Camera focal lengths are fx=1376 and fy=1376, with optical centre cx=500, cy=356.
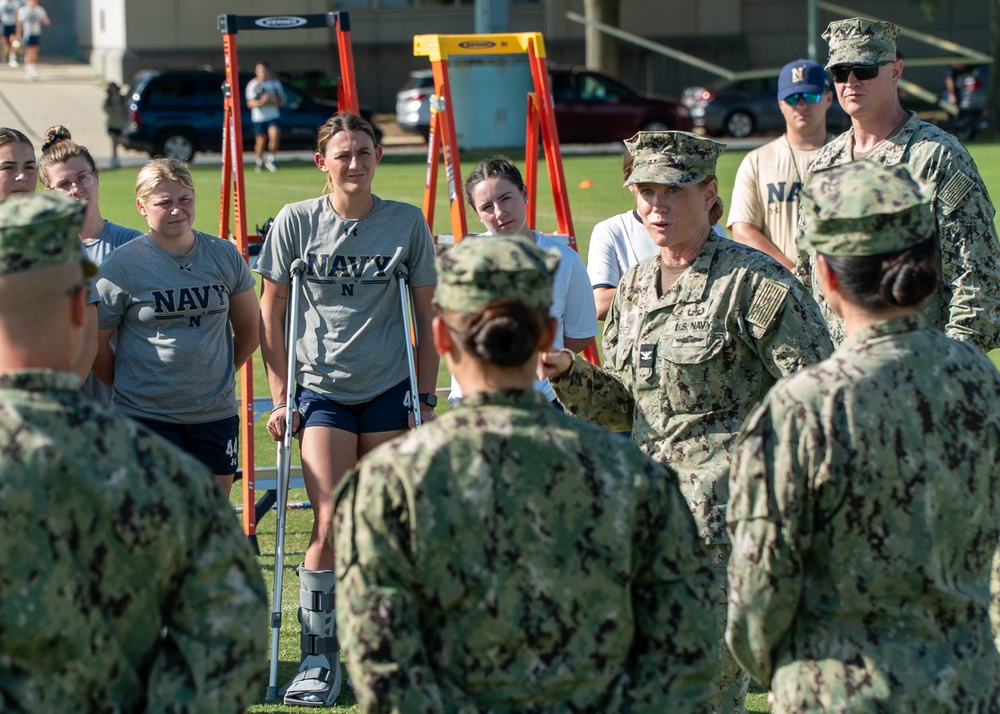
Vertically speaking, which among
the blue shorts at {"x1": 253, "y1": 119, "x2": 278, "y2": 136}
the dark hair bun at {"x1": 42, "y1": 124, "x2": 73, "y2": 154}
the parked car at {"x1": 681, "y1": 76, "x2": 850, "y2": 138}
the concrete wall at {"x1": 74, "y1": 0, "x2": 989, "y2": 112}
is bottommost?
the dark hair bun at {"x1": 42, "y1": 124, "x2": 73, "y2": 154}

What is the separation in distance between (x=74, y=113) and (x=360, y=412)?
34.1 meters

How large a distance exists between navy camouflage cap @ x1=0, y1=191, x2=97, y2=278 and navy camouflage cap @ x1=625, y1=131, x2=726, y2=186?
6.94 ft

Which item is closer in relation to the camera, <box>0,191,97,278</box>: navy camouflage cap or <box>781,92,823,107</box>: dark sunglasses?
<box>0,191,97,278</box>: navy camouflage cap

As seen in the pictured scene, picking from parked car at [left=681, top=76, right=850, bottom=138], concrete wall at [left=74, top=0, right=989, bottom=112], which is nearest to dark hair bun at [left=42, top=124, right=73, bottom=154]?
parked car at [left=681, top=76, right=850, bottom=138]

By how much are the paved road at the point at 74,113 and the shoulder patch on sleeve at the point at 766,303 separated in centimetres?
2665

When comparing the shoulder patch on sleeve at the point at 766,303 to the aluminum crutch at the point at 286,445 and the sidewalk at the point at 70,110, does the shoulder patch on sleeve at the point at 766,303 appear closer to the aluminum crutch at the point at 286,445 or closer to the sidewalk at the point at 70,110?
the aluminum crutch at the point at 286,445

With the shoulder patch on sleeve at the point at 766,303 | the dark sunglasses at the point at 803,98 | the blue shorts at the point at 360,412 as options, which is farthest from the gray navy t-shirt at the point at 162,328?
the dark sunglasses at the point at 803,98

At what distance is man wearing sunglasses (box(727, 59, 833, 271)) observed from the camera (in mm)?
7418

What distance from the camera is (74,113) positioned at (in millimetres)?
37250

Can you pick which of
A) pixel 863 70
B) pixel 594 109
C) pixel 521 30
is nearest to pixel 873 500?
pixel 863 70

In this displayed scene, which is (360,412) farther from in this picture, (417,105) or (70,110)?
(70,110)

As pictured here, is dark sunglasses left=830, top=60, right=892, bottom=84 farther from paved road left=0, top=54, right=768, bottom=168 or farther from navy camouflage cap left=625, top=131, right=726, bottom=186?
paved road left=0, top=54, right=768, bottom=168

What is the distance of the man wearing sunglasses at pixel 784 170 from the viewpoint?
24.3 ft

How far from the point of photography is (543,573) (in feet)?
9.22
